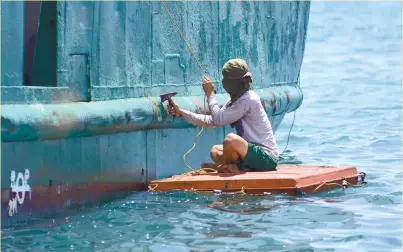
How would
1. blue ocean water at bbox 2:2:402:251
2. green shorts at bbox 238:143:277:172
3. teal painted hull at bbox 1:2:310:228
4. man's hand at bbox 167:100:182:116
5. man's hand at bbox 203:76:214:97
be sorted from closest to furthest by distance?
1. blue ocean water at bbox 2:2:402:251
2. teal painted hull at bbox 1:2:310:228
3. man's hand at bbox 167:100:182:116
4. green shorts at bbox 238:143:277:172
5. man's hand at bbox 203:76:214:97

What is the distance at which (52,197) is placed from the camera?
324 inches

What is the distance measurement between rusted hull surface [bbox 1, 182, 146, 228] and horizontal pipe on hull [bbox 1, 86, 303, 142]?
0.39 metres

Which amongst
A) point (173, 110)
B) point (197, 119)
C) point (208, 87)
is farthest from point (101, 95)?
point (208, 87)

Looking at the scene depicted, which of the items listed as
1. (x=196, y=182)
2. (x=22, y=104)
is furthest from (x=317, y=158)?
(x=22, y=104)

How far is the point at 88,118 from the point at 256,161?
1.74 m

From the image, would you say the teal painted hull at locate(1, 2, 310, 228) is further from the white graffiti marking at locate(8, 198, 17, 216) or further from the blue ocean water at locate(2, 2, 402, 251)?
the blue ocean water at locate(2, 2, 402, 251)

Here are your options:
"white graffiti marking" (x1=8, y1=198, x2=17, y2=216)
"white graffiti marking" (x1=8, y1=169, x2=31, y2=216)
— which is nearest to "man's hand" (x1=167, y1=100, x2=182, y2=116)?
"white graffiti marking" (x1=8, y1=169, x2=31, y2=216)

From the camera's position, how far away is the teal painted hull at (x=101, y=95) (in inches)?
312

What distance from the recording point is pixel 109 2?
8.84 meters

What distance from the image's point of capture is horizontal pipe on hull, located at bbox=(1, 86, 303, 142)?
779 centimetres

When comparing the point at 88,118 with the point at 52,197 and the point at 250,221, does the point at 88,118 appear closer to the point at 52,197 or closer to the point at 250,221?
the point at 52,197

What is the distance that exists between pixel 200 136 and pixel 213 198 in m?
1.35

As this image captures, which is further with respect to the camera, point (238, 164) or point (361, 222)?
Result: point (238, 164)

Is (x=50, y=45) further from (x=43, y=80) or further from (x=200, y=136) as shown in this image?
(x=200, y=136)
